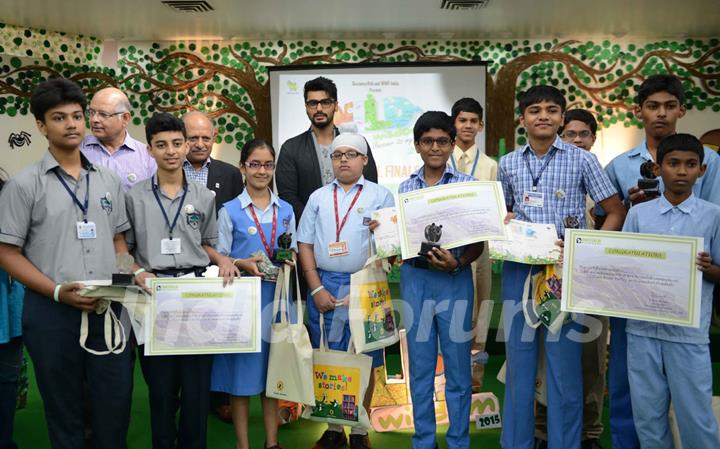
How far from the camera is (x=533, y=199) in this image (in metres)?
2.80

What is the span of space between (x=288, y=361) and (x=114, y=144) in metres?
1.64

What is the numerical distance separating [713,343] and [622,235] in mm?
3078

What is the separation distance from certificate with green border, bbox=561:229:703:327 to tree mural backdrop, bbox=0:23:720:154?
5537 millimetres

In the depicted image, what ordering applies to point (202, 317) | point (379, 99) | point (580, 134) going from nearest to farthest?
1. point (202, 317)
2. point (580, 134)
3. point (379, 99)

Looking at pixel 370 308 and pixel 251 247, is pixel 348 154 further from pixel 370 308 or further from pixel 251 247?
pixel 370 308

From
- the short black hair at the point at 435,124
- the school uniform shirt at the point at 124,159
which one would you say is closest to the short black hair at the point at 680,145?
the short black hair at the point at 435,124

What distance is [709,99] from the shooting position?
313 inches

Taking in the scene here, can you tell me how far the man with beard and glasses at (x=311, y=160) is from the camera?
3.65 meters

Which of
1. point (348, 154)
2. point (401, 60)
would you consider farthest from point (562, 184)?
point (401, 60)

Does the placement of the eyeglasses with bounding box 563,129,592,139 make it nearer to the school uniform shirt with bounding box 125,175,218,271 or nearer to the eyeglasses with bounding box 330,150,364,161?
the eyeglasses with bounding box 330,150,364,161

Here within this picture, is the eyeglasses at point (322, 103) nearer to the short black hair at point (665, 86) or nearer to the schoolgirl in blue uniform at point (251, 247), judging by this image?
the schoolgirl in blue uniform at point (251, 247)

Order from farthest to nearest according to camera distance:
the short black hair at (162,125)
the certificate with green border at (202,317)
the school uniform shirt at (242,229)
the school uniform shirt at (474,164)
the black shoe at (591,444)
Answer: the school uniform shirt at (474,164) → the black shoe at (591,444) → the school uniform shirt at (242,229) → the short black hair at (162,125) → the certificate with green border at (202,317)

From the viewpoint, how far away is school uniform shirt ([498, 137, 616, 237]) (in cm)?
278

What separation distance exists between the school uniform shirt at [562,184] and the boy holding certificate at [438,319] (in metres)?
0.30
